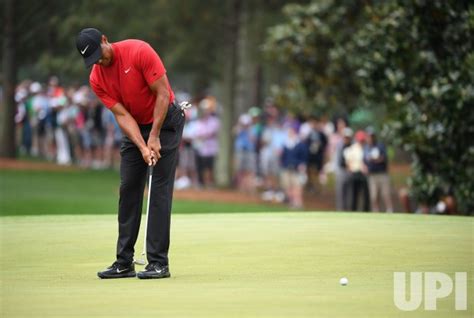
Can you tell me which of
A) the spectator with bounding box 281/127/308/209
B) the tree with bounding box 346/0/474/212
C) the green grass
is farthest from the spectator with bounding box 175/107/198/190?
the tree with bounding box 346/0/474/212

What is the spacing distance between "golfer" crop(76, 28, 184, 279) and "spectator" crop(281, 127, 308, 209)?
1895 centimetres

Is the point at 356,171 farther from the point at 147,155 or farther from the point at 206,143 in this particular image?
the point at 147,155

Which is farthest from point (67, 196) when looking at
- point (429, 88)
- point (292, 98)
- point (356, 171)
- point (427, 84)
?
point (429, 88)

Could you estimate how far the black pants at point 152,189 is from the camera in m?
10.1

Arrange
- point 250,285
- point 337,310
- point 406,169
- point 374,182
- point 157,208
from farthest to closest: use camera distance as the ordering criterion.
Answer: point 406,169, point 374,182, point 157,208, point 250,285, point 337,310

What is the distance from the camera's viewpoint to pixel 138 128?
1005cm

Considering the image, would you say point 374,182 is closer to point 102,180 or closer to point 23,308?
point 102,180

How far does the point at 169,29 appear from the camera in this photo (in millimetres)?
37656

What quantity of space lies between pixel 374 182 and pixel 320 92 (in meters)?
3.31

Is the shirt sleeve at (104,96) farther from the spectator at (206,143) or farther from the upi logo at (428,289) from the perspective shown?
the spectator at (206,143)

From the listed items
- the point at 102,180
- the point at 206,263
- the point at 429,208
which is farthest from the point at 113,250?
the point at 102,180

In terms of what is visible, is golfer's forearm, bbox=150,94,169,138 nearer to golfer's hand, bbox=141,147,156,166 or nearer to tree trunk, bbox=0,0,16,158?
golfer's hand, bbox=141,147,156,166

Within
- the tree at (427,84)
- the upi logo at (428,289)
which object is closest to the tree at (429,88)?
the tree at (427,84)

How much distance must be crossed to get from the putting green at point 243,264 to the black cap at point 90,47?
5.56ft
